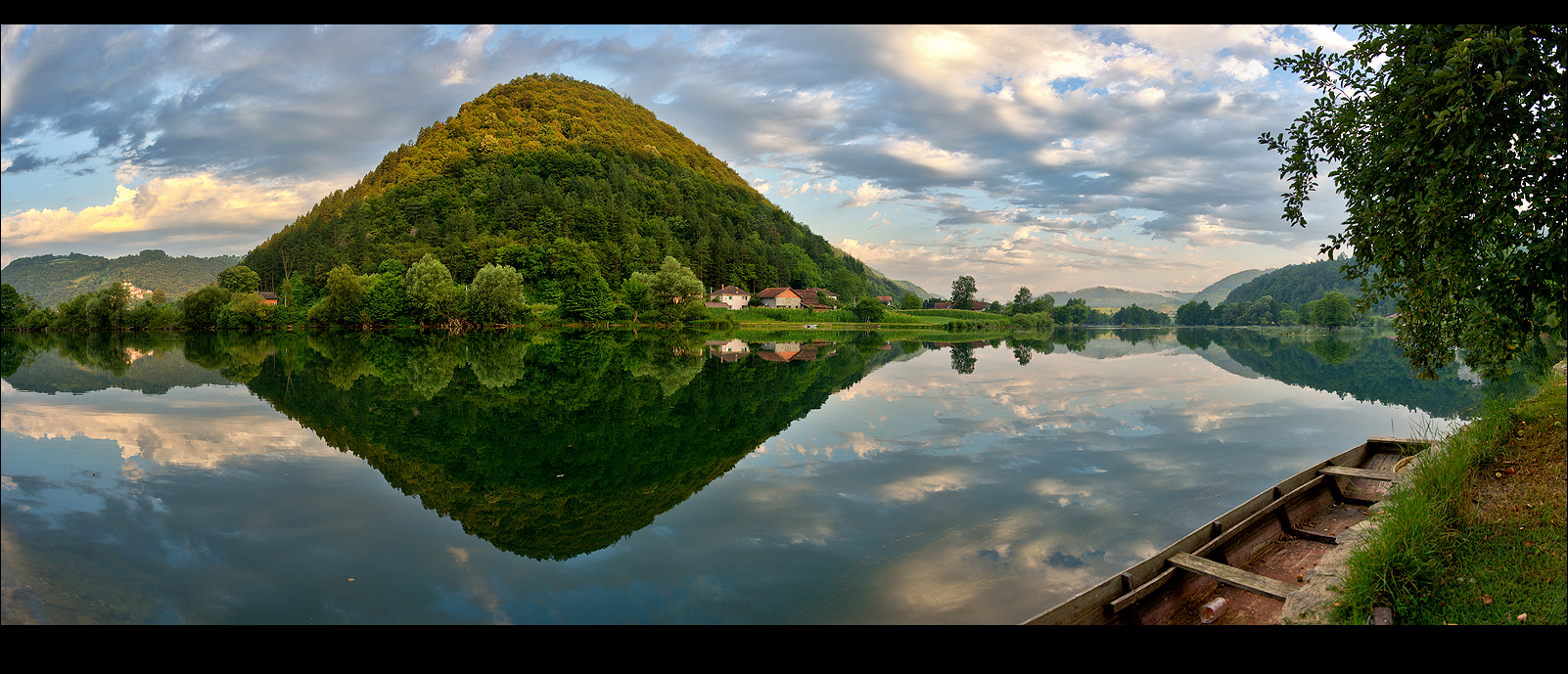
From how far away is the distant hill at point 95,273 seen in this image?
85500 mm

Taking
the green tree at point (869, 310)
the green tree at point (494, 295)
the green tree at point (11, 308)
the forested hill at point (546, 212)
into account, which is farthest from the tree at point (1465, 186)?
the green tree at point (11, 308)

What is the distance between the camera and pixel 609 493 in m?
11.8

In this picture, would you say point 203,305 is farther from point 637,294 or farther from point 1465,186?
point 1465,186

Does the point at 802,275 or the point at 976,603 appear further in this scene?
the point at 802,275

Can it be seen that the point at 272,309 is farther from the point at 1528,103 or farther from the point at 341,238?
the point at 1528,103

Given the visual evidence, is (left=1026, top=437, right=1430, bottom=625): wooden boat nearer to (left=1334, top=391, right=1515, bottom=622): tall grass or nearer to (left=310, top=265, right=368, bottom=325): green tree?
(left=1334, top=391, right=1515, bottom=622): tall grass

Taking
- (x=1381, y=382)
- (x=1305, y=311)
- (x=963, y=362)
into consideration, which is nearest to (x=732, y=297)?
(x=963, y=362)

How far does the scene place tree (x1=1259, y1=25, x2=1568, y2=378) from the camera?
6094 mm

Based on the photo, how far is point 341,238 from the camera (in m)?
109

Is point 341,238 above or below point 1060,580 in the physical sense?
above

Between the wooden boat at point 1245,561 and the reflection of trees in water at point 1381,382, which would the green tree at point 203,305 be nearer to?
the wooden boat at point 1245,561

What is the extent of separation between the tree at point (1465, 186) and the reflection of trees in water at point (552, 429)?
34.0 ft
